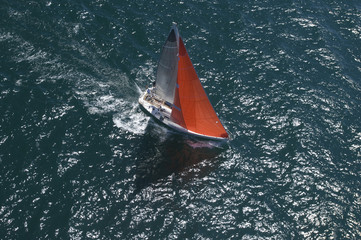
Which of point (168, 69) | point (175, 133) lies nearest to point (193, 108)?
point (175, 133)

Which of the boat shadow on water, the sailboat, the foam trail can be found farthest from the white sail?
the boat shadow on water

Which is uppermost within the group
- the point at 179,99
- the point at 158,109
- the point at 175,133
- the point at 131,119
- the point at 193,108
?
the point at 179,99

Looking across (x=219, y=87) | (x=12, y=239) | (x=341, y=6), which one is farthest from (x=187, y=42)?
(x=12, y=239)

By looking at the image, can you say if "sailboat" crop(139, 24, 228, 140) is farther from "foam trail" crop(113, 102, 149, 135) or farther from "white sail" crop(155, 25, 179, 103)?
"foam trail" crop(113, 102, 149, 135)

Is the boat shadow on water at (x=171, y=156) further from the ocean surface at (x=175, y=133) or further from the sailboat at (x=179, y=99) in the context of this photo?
the sailboat at (x=179, y=99)

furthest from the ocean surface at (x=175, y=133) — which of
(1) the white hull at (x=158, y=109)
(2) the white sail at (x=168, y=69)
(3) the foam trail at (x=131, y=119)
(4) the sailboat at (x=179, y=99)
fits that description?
(2) the white sail at (x=168, y=69)

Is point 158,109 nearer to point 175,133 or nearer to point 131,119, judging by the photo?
point 131,119

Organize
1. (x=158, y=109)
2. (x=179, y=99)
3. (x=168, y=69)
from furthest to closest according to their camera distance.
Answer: (x=158, y=109) < (x=179, y=99) < (x=168, y=69)
